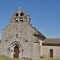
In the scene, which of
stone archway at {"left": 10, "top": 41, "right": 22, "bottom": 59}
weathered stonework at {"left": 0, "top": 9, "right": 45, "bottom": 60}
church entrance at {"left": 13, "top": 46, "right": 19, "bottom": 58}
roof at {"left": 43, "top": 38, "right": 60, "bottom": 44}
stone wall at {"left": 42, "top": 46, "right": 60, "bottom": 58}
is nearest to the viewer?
weathered stonework at {"left": 0, "top": 9, "right": 45, "bottom": 60}

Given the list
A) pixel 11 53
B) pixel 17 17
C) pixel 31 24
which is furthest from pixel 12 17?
pixel 11 53

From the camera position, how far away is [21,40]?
4919 cm

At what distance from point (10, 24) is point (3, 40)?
4026mm

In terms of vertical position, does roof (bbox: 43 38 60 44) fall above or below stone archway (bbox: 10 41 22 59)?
above

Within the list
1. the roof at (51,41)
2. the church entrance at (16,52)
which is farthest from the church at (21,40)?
the roof at (51,41)

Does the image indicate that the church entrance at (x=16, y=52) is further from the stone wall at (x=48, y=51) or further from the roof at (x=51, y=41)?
the roof at (x=51, y=41)

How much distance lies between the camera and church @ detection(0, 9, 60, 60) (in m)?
47.9

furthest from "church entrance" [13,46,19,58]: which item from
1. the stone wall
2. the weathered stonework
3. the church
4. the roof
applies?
the roof

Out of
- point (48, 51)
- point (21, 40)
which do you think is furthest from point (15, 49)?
point (48, 51)

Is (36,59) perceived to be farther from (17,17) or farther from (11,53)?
(17,17)

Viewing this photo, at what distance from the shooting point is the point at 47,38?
57344mm

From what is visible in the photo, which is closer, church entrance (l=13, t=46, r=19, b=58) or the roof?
church entrance (l=13, t=46, r=19, b=58)

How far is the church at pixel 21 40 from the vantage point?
47.9m

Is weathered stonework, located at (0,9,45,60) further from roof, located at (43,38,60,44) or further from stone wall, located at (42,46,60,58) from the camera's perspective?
stone wall, located at (42,46,60,58)
